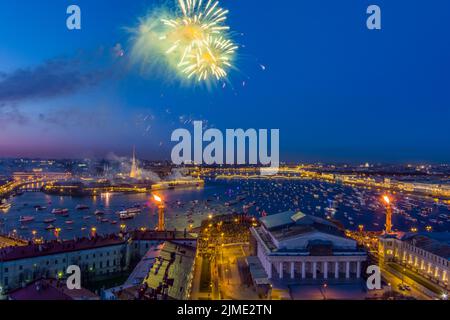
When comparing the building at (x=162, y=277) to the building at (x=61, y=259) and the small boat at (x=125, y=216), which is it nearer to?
the building at (x=61, y=259)

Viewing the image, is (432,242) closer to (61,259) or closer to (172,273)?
(172,273)

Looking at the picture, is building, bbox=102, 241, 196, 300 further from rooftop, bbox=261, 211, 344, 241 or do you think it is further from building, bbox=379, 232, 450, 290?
building, bbox=379, 232, 450, 290

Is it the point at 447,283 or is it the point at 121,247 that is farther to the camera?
the point at 121,247

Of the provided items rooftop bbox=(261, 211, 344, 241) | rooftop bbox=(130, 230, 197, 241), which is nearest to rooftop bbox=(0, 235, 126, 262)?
rooftop bbox=(130, 230, 197, 241)

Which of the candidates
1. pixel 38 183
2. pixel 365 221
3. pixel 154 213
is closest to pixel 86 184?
pixel 38 183

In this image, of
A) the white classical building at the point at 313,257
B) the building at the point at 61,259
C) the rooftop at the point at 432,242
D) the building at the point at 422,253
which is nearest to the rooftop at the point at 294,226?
the white classical building at the point at 313,257

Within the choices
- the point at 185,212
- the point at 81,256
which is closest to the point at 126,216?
the point at 185,212
